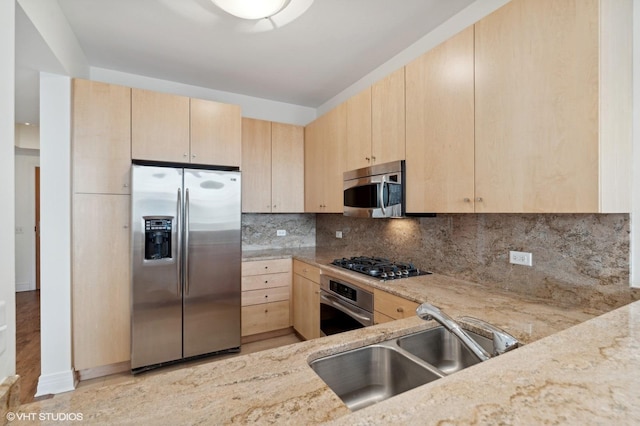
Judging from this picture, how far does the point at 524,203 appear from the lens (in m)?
1.38

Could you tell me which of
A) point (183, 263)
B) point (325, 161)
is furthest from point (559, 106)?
point (183, 263)

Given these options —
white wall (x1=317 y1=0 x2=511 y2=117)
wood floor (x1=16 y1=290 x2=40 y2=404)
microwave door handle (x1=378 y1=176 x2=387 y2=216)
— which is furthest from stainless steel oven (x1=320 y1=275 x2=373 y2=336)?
wood floor (x1=16 y1=290 x2=40 y2=404)

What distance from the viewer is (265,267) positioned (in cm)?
304

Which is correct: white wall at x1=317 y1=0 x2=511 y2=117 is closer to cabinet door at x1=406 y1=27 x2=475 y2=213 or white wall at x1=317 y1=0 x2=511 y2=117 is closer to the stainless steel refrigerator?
cabinet door at x1=406 y1=27 x2=475 y2=213

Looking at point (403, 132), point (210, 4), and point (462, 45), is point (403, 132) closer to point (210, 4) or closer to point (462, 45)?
point (462, 45)

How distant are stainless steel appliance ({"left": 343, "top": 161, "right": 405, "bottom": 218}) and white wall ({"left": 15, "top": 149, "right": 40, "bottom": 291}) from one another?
5.69m

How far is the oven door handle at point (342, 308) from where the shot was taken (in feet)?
6.70

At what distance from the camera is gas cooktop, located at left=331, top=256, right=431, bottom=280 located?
2088 millimetres

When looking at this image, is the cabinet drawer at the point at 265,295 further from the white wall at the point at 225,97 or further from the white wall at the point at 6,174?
the white wall at the point at 225,97

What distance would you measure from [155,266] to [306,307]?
1.42m

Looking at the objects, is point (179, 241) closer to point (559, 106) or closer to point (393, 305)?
point (393, 305)

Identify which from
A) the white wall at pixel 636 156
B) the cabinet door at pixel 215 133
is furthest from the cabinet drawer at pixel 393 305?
the cabinet door at pixel 215 133

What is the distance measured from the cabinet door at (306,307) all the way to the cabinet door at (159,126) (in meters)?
1.66

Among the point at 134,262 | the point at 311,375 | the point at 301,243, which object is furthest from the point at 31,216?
the point at 311,375
